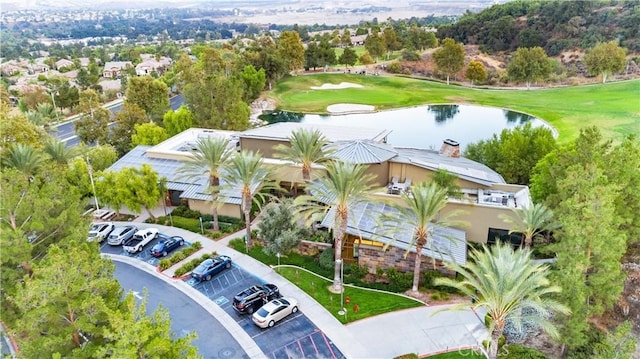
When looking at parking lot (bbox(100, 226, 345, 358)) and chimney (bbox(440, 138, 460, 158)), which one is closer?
parking lot (bbox(100, 226, 345, 358))

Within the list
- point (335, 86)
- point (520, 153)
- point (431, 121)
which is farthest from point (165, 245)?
point (335, 86)

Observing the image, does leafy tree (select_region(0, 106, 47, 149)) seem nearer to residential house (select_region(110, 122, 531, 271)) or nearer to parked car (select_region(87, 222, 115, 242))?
residential house (select_region(110, 122, 531, 271))

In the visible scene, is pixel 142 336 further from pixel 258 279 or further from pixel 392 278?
pixel 392 278

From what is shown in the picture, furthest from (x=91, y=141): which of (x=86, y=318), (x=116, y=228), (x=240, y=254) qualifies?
(x=86, y=318)

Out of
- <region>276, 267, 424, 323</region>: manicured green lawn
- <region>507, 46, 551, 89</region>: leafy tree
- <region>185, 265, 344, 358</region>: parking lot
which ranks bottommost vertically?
<region>185, 265, 344, 358</region>: parking lot

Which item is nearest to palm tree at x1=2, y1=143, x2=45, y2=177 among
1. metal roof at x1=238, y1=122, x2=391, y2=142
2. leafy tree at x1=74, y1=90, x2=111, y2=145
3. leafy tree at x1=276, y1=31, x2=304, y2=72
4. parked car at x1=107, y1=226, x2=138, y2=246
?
parked car at x1=107, y1=226, x2=138, y2=246

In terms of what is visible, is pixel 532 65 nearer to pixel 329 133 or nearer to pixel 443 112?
pixel 443 112

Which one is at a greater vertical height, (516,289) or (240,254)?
(516,289)
